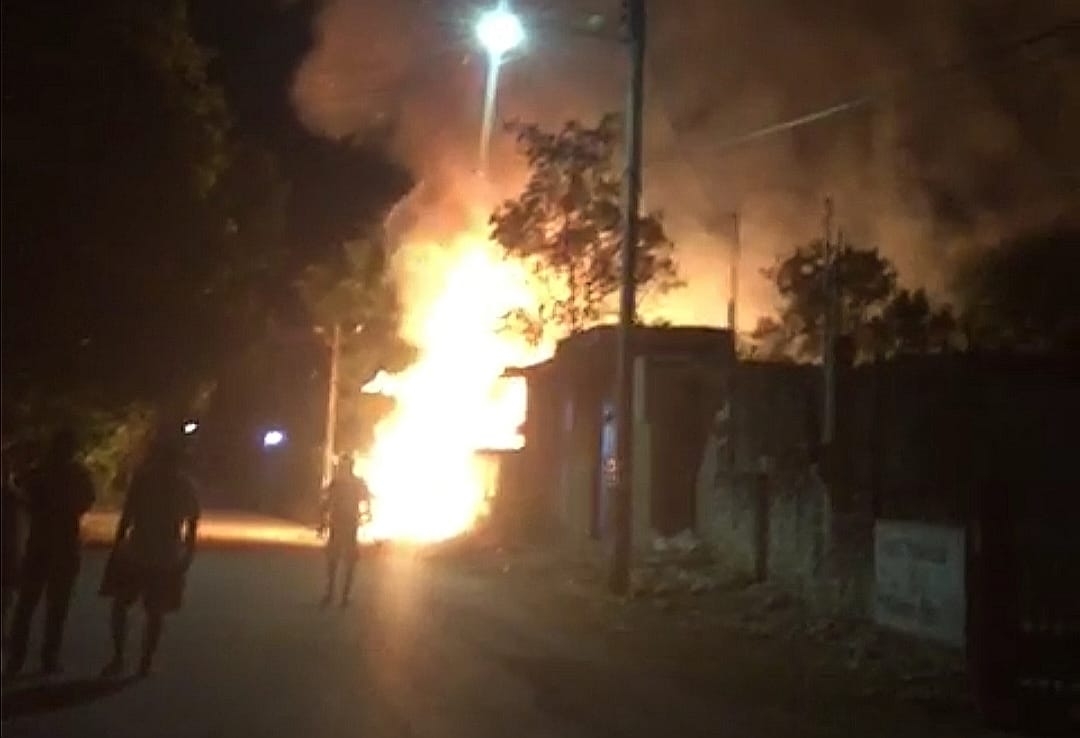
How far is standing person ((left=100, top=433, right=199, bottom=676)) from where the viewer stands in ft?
39.5

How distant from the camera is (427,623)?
17562mm

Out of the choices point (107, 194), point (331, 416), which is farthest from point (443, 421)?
point (107, 194)

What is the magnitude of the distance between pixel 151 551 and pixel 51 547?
74cm

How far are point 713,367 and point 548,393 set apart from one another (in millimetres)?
9080

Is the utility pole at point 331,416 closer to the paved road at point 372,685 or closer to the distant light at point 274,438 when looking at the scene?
the distant light at point 274,438

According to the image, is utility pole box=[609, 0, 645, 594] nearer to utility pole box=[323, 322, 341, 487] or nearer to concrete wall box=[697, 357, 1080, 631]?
concrete wall box=[697, 357, 1080, 631]

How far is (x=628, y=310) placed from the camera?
21484mm

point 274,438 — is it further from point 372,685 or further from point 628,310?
point 372,685

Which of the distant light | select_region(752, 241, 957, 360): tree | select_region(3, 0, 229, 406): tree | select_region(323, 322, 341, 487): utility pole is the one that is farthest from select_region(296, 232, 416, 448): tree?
select_region(3, 0, 229, 406): tree

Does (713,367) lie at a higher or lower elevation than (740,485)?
higher

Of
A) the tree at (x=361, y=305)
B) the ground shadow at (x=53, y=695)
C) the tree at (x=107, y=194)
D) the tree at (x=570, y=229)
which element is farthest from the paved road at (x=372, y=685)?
the tree at (x=361, y=305)

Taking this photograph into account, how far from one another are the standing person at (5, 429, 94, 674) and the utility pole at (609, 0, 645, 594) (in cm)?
1035

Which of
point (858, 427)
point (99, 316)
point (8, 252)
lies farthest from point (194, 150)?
point (858, 427)

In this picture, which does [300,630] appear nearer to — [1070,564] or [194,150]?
[1070,564]
